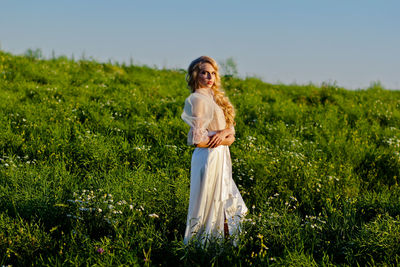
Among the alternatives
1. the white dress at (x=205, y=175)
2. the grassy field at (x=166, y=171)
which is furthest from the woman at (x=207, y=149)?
the grassy field at (x=166, y=171)

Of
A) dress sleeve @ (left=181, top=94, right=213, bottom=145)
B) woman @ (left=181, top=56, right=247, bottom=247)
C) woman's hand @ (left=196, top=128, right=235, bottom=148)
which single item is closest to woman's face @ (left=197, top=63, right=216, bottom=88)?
woman @ (left=181, top=56, right=247, bottom=247)

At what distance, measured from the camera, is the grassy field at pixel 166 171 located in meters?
4.20

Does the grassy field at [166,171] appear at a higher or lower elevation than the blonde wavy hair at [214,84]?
lower

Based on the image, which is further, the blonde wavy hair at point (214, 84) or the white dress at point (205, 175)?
the blonde wavy hair at point (214, 84)

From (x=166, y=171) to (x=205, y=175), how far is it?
2.26 m

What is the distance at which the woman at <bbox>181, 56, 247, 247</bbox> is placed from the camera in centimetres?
390

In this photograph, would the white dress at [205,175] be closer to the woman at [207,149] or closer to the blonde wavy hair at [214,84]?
the woman at [207,149]

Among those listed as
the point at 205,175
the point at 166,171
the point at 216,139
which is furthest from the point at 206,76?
the point at 166,171

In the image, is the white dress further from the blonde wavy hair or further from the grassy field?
the grassy field

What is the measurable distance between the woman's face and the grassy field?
5.35 feet

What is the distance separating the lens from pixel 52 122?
802 centimetres

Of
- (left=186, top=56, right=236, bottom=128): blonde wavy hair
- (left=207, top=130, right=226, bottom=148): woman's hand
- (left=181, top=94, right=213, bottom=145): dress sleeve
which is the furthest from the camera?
(left=186, top=56, right=236, bottom=128): blonde wavy hair

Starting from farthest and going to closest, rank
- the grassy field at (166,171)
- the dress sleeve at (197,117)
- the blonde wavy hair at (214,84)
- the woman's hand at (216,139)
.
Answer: the grassy field at (166,171), the blonde wavy hair at (214,84), the woman's hand at (216,139), the dress sleeve at (197,117)

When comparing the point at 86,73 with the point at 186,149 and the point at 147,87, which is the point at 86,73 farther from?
the point at 186,149
